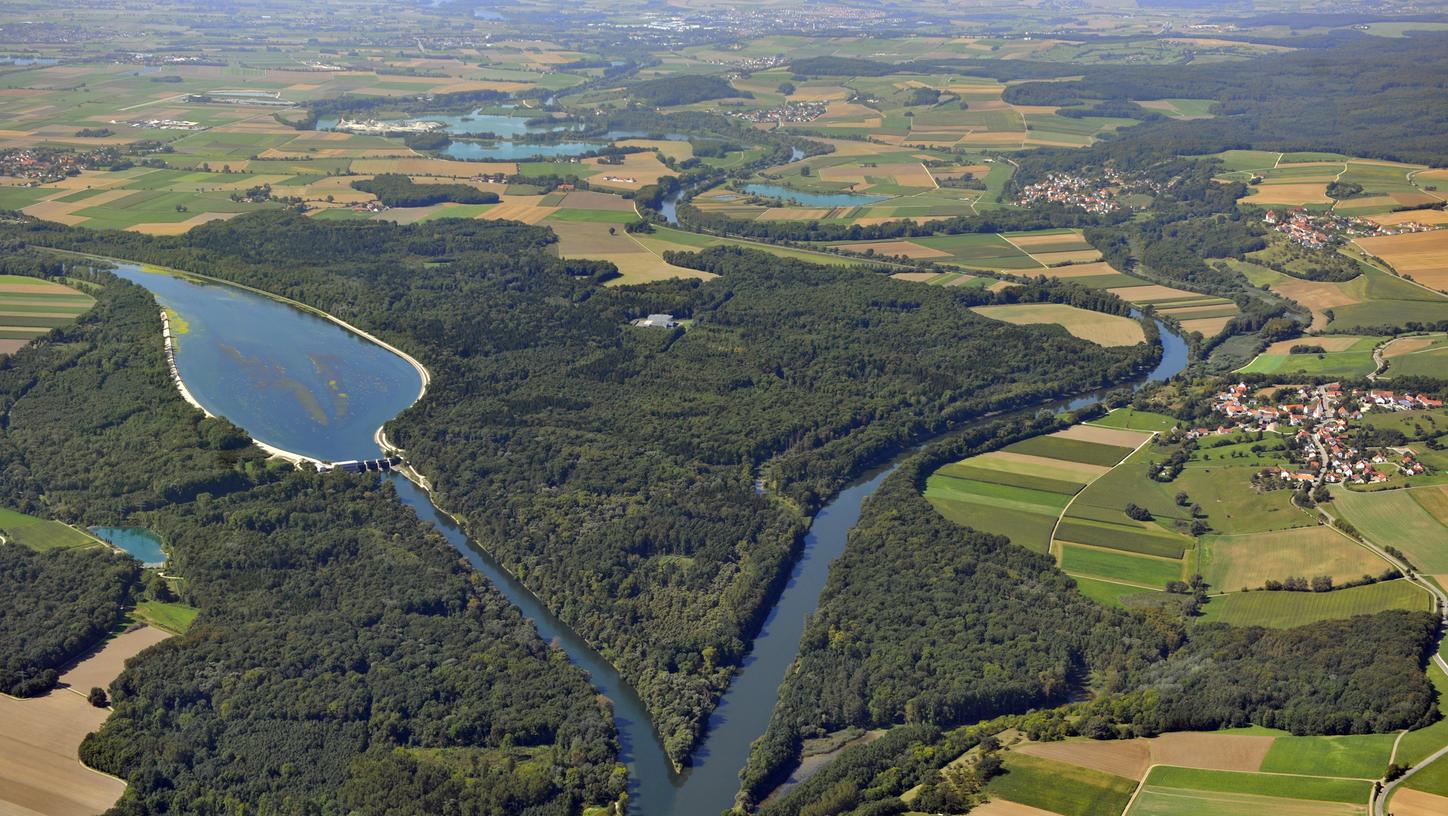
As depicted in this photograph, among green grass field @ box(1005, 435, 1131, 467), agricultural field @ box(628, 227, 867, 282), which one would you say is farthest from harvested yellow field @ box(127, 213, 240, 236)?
green grass field @ box(1005, 435, 1131, 467)

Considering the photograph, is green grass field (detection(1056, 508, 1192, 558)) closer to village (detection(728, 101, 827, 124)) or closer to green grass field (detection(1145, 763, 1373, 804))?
green grass field (detection(1145, 763, 1373, 804))

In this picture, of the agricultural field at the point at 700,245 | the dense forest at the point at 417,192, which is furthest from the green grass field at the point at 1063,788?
the dense forest at the point at 417,192

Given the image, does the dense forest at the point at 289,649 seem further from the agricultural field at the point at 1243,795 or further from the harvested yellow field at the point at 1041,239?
the harvested yellow field at the point at 1041,239

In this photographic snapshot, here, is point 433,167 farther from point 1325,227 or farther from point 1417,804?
point 1417,804

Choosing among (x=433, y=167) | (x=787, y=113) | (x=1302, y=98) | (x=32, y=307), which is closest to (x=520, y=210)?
(x=433, y=167)

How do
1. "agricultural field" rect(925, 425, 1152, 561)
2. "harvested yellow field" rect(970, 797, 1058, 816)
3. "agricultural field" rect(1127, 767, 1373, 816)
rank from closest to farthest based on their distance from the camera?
"agricultural field" rect(1127, 767, 1373, 816) < "harvested yellow field" rect(970, 797, 1058, 816) < "agricultural field" rect(925, 425, 1152, 561)

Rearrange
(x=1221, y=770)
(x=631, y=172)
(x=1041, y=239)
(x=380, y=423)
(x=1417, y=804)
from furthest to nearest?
(x=631, y=172), (x=1041, y=239), (x=380, y=423), (x=1221, y=770), (x=1417, y=804)

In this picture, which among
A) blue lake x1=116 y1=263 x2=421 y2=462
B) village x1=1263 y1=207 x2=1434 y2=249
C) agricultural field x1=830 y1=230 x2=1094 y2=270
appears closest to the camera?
blue lake x1=116 y1=263 x2=421 y2=462
